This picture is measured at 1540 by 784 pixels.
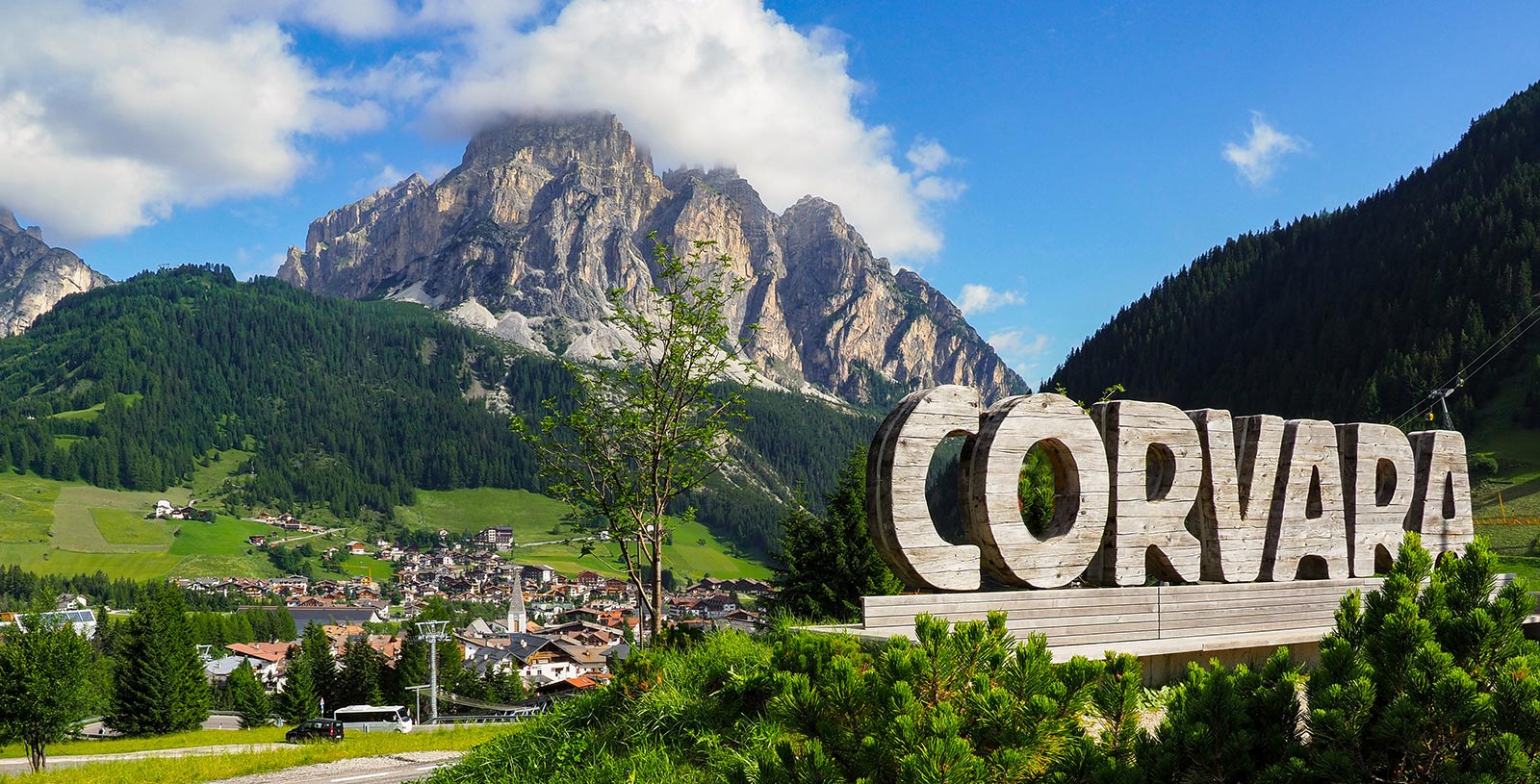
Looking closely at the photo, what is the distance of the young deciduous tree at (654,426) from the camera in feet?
67.1

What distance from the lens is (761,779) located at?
480cm

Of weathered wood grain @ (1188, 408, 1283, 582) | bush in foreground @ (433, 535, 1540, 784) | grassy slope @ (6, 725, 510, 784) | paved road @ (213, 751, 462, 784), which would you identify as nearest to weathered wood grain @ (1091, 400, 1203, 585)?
weathered wood grain @ (1188, 408, 1283, 582)

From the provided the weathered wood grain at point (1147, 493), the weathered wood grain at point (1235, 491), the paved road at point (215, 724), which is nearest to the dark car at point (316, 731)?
the weathered wood grain at point (1147, 493)

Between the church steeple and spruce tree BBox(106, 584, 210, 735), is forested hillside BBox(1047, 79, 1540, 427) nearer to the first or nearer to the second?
the church steeple

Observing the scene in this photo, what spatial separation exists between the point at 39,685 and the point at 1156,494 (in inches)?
1406

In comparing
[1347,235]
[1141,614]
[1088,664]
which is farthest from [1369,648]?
[1347,235]

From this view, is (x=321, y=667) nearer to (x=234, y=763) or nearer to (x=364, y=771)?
(x=234, y=763)

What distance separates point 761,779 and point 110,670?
82978mm

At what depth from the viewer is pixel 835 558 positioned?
32.9 meters

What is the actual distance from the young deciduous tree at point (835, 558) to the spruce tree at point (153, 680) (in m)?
47.6

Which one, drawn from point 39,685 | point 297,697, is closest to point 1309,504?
point 39,685

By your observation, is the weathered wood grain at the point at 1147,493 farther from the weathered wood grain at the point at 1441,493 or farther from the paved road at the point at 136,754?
the paved road at the point at 136,754

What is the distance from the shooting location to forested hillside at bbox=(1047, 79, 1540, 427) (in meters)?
109

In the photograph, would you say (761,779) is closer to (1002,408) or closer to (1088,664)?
(1088,664)
